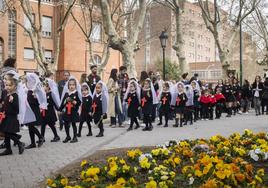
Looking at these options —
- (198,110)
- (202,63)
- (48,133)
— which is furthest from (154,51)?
(48,133)

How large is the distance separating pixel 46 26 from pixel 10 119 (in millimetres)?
35740

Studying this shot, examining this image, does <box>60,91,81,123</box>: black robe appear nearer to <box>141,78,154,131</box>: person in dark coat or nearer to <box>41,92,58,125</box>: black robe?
<box>41,92,58,125</box>: black robe

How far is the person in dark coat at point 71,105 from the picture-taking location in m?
11.9

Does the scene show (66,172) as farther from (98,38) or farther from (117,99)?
(98,38)

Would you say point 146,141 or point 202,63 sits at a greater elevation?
point 202,63

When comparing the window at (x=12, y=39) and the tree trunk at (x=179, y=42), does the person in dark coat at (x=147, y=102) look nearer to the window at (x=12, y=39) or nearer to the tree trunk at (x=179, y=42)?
the tree trunk at (x=179, y=42)

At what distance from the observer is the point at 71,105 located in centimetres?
1194

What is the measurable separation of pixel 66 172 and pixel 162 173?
1986mm

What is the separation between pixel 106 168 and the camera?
6.12m

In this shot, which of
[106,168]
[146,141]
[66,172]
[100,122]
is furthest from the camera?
[100,122]

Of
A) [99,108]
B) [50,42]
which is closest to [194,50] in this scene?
[50,42]

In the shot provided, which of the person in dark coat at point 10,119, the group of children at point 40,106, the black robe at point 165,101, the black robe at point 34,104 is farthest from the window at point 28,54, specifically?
the person in dark coat at point 10,119

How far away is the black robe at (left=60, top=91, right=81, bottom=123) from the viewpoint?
467 inches

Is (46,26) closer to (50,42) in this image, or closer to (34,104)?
(50,42)
